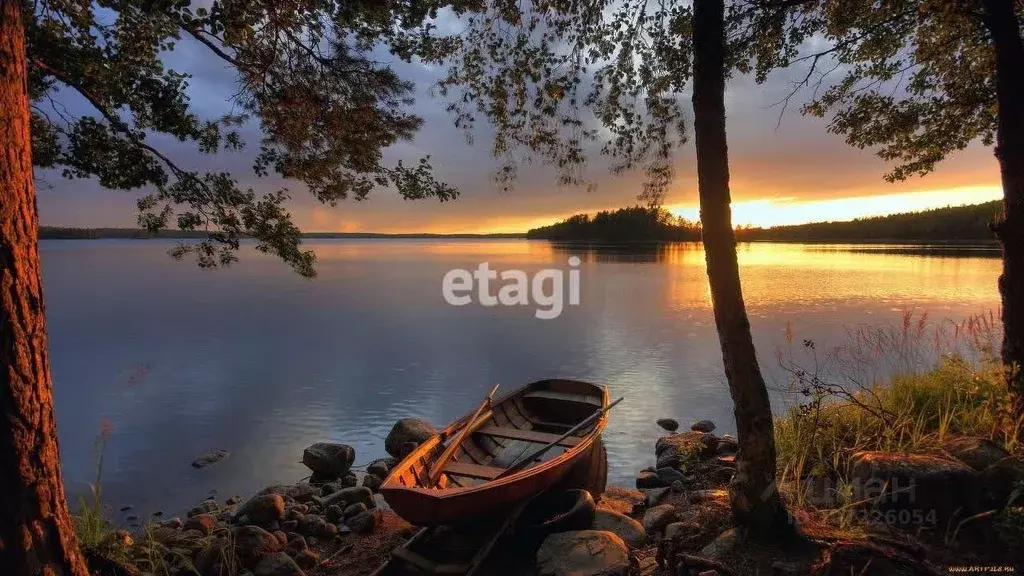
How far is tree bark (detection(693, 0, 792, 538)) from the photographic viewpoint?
4.63m

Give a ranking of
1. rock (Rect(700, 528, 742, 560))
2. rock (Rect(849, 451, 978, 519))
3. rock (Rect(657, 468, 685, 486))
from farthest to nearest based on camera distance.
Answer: rock (Rect(657, 468, 685, 486))
rock (Rect(849, 451, 978, 519))
rock (Rect(700, 528, 742, 560))

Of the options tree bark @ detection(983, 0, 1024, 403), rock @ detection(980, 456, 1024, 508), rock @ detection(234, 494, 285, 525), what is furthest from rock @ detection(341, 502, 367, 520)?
tree bark @ detection(983, 0, 1024, 403)

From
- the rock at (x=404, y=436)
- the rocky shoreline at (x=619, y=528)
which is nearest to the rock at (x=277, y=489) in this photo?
the rocky shoreline at (x=619, y=528)

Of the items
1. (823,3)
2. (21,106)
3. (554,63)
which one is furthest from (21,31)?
(823,3)

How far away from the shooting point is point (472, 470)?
7133 mm

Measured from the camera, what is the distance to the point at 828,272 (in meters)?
50.0

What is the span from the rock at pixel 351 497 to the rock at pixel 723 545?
559 centimetres

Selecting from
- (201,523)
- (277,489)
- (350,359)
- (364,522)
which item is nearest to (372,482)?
(277,489)

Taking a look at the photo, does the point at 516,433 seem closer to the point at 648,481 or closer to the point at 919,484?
the point at 648,481

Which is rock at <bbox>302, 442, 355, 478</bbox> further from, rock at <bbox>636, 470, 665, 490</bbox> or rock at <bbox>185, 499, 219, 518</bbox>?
rock at <bbox>636, 470, 665, 490</bbox>

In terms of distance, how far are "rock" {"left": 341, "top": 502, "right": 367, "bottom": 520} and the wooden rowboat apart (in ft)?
5.29

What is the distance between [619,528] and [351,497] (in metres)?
4.46

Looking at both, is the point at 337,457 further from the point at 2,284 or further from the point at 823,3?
the point at 823,3

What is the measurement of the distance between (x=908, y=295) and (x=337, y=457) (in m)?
36.6
